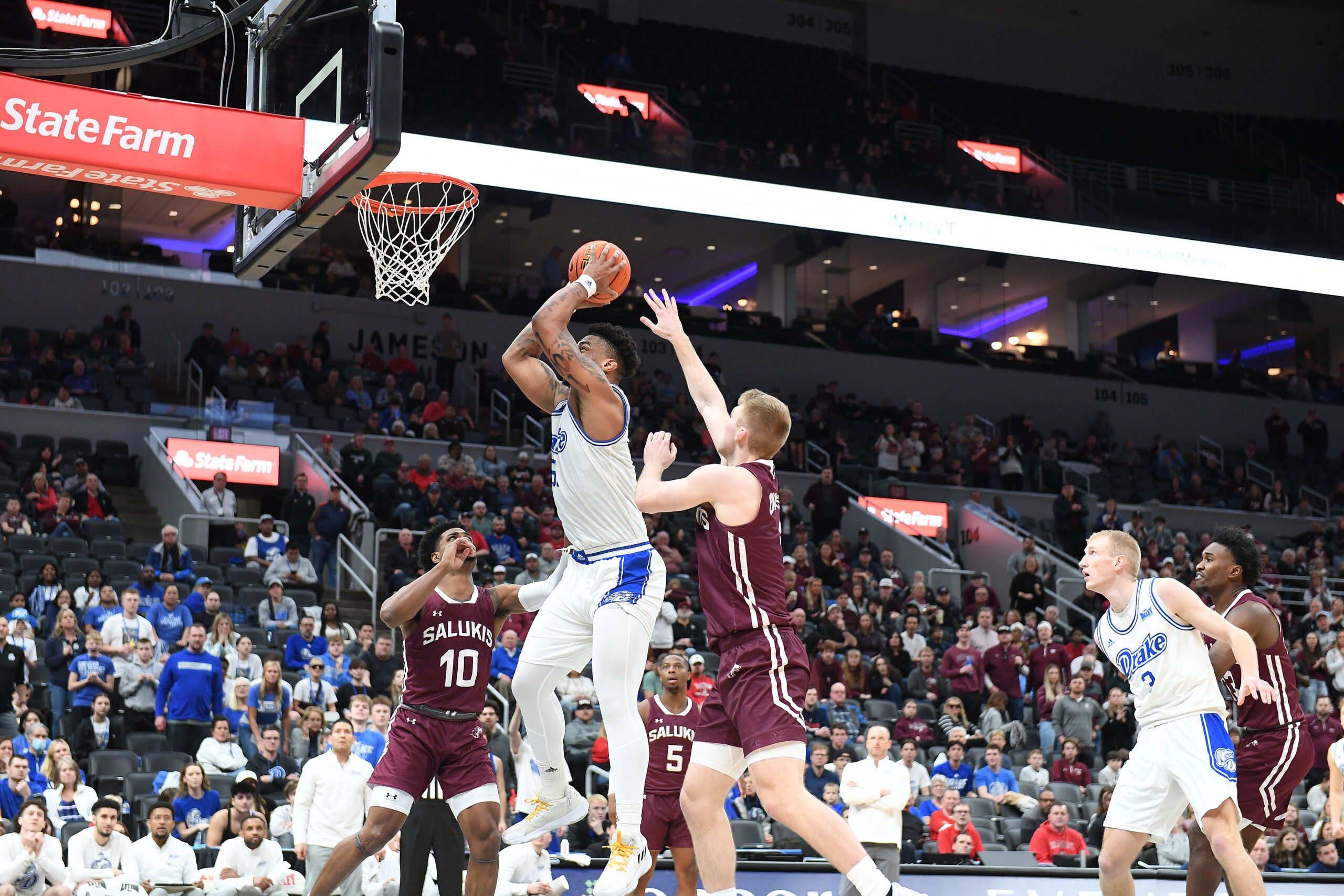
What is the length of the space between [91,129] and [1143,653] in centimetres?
648

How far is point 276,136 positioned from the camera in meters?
8.60

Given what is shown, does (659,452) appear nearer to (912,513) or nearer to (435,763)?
(435,763)

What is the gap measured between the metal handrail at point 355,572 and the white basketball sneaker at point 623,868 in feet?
39.3

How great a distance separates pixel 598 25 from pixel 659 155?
8507mm

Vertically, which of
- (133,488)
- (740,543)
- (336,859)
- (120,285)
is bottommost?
(336,859)

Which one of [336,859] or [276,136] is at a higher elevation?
[276,136]

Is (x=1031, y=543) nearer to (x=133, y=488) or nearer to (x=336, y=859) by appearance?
(x=133, y=488)

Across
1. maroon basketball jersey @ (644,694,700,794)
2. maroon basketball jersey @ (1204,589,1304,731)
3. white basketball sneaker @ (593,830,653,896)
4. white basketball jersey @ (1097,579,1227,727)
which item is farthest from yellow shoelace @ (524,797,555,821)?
maroon basketball jersey @ (1204,589,1304,731)

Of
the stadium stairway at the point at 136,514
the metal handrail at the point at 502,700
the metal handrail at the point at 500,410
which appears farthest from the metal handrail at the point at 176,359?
the metal handrail at the point at 502,700

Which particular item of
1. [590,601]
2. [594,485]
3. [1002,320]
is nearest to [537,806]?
[590,601]

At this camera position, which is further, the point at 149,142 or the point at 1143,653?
the point at 149,142

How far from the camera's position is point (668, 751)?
9.36 m

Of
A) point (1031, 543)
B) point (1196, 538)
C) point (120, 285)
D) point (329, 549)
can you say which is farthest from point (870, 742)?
point (120, 285)

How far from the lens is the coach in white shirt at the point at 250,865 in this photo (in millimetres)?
11008
